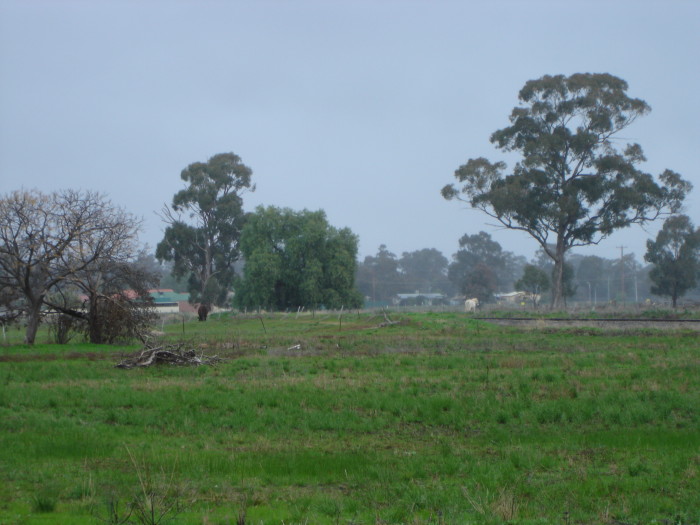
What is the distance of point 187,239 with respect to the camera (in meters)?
75.8

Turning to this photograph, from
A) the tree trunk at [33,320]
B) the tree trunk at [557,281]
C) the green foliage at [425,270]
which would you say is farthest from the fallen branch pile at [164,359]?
the green foliage at [425,270]

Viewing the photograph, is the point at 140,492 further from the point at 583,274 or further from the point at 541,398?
the point at 583,274

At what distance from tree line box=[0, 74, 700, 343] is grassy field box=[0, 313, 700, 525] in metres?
10.1

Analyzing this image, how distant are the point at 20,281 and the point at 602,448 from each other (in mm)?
27620

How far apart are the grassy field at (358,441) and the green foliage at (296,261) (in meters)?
46.2

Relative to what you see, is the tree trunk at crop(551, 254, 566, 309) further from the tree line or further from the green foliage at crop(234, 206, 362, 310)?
the green foliage at crop(234, 206, 362, 310)

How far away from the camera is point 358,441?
12141 mm

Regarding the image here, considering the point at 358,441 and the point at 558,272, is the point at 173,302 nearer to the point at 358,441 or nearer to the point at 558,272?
the point at 558,272

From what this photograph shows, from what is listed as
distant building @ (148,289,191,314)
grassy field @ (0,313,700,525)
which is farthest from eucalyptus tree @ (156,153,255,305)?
grassy field @ (0,313,700,525)

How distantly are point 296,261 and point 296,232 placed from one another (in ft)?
9.64

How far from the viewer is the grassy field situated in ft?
26.1

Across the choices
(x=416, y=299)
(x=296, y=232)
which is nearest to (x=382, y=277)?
(x=416, y=299)

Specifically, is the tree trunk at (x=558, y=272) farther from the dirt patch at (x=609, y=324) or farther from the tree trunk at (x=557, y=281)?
the dirt patch at (x=609, y=324)

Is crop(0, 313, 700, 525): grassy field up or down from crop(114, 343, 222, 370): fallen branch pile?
down
